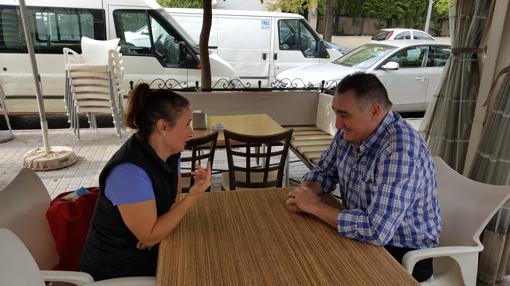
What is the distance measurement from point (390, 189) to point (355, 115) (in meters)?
0.31

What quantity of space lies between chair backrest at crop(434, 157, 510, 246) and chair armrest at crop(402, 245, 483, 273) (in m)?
0.07

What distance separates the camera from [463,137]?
2.50 metres

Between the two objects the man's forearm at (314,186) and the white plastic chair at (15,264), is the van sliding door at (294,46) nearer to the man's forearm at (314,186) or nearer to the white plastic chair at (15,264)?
the man's forearm at (314,186)

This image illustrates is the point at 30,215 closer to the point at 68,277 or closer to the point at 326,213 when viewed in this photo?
the point at 68,277

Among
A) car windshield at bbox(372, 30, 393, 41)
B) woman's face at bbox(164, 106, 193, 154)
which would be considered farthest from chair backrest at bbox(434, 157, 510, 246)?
car windshield at bbox(372, 30, 393, 41)

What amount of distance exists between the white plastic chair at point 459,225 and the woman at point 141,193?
0.92 metres

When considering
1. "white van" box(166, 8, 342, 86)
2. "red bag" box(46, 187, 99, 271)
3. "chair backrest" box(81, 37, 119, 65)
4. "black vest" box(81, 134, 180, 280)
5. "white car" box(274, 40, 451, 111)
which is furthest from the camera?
"white van" box(166, 8, 342, 86)

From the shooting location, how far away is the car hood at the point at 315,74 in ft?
19.1

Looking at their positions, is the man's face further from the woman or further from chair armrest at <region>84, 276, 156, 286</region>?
chair armrest at <region>84, 276, 156, 286</region>

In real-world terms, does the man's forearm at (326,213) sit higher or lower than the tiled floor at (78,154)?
higher

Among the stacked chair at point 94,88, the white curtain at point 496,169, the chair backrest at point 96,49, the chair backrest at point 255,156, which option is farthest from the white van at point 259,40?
the white curtain at point 496,169

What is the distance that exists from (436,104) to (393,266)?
193 centimetres

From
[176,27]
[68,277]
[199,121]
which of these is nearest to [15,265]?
[68,277]

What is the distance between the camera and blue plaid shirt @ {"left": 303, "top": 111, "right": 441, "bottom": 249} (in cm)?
123
